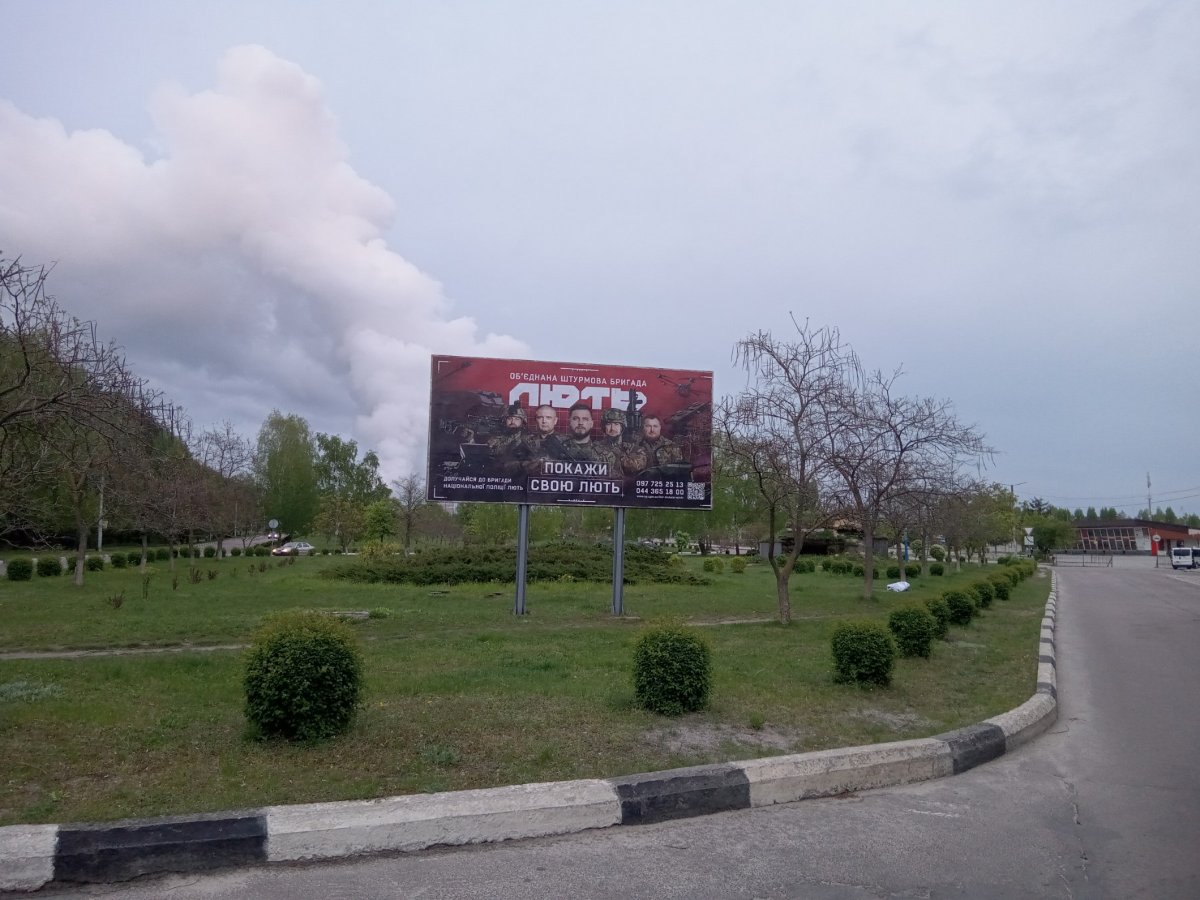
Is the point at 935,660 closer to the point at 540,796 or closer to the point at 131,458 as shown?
the point at 540,796

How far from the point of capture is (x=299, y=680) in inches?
251

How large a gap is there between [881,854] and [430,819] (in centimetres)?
252

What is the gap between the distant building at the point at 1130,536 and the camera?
388 feet

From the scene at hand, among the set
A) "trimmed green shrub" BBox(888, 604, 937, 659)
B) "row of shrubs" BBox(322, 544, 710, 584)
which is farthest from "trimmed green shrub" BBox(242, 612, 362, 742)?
"row of shrubs" BBox(322, 544, 710, 584)

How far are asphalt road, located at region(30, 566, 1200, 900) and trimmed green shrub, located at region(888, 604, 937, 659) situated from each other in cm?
412

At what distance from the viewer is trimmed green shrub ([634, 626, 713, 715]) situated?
7.90 m

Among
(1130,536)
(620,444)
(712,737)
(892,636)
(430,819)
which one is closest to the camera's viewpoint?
(430,819)

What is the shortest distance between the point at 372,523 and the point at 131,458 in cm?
4670

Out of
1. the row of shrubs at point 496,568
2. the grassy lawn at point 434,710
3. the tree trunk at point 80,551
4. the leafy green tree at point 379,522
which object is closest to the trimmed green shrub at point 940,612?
the grassy lawn at point 434,710

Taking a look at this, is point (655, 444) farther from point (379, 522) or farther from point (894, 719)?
point (379, 522)

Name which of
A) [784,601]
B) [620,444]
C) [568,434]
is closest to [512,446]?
[568,434]

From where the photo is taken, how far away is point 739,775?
600cm

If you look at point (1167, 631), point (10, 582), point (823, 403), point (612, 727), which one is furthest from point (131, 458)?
point (10, 582)

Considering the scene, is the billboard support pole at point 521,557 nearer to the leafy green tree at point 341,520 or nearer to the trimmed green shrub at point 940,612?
the trimmed green shrub at point 940,612
